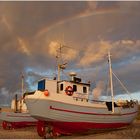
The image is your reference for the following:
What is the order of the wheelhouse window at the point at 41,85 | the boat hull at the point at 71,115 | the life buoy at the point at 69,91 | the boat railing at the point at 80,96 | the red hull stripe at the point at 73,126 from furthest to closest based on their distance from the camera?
the boat railing at the point at 80,96 < the life buoy at the point at 69,91 < the wheelhouse window at the point at 41,85 < the red hull stripe at the point at 73,126 < the boat hull at the point at 71,115

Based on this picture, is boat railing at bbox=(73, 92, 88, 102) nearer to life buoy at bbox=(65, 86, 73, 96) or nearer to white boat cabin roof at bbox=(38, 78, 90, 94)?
white boat cabin roof at bbox=(38, 78, 90, 94)

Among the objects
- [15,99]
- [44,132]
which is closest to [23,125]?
[15,99]

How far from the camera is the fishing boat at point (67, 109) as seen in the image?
26.3 metres

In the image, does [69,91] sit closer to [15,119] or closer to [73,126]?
[73,126]

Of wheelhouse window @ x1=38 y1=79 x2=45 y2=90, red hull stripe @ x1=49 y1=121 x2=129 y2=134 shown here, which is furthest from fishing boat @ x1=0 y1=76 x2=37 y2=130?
red hull stripe @ x1=49 y1=121 x2=129 y2=134

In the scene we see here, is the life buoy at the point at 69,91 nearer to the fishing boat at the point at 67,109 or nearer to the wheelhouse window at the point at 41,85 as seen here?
the fishing boat at the point at 67,109

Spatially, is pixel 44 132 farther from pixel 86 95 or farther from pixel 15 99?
pixel 15 99

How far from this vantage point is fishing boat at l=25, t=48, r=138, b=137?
2630 centimetres

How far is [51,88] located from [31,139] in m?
5.52

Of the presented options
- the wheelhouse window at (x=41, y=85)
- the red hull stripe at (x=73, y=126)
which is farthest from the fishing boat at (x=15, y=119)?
the red hull stripe at (x=73, y=126)

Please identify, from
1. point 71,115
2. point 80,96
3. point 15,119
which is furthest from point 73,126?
point 15,119

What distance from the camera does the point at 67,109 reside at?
26.8 metres

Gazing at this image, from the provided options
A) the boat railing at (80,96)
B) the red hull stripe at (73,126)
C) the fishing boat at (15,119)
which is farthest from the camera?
the fishing boat at (15,119)

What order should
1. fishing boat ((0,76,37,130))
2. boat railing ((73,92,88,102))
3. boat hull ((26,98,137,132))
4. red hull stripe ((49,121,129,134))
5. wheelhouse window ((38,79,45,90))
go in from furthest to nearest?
fishing boat ((0,76,37,130)) → boat railing ((73,92,88,102)) → wheelhouse window ((38,79,45,90)) → red hull stripe ((49,121,129,134)) → boat hull ((26,98,137,132))
